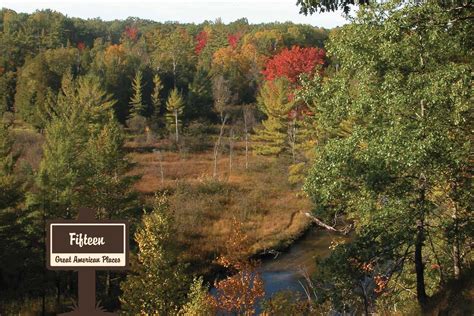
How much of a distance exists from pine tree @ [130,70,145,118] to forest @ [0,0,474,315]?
0.45 meters

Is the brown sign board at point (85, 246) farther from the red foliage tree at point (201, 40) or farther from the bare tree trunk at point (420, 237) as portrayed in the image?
the red foliage tree at point (201, 40)

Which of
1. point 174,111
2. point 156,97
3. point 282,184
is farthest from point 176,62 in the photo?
point 282,184

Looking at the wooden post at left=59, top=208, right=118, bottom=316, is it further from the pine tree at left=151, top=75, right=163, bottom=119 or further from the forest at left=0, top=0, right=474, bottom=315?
the pine tree at left=151, top=75, right=163, bottom=119

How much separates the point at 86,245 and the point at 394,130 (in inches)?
338

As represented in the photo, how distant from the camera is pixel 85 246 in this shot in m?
3.41

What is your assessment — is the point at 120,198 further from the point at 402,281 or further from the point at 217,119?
the point at 217,119

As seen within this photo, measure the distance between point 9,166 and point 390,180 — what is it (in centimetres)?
2125

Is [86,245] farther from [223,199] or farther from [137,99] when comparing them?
[137,99]

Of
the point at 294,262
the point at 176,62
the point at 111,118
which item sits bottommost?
the point at 294,262

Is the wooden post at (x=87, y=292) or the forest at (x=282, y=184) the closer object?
the wooden post at (x=87, y=292)

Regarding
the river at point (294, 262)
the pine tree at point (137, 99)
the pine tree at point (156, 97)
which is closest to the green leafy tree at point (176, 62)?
the pine tree at point (156, 97)

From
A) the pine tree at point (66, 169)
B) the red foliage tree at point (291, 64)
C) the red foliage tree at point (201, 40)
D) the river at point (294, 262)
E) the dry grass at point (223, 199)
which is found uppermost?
the red foliage tree at point (201, 40)

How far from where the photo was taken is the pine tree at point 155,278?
19688mm

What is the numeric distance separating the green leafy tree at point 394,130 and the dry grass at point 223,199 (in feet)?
77.5
